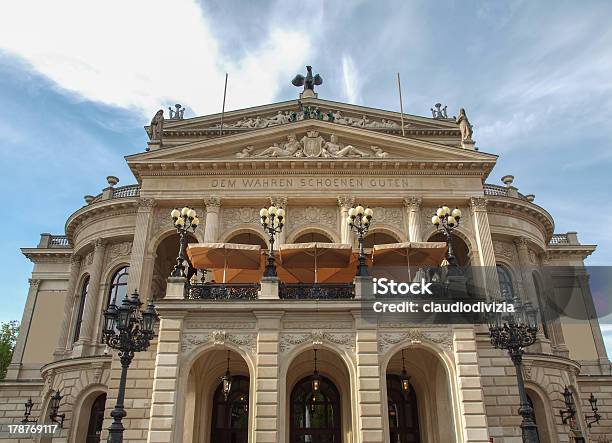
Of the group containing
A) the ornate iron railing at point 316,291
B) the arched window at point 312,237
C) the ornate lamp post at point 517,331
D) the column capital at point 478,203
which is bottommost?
the ornate lamp post at point 517,331

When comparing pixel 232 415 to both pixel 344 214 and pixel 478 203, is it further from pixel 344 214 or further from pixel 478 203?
pixel 478 203

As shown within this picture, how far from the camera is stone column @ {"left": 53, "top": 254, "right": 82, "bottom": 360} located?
29734 mm

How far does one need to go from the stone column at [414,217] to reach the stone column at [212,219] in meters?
9.96

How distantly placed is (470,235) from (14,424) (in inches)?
1106

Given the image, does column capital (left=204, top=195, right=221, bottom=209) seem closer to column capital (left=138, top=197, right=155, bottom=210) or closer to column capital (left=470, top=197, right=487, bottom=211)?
column capital (left=138, top=197, right=155, bottom=210)

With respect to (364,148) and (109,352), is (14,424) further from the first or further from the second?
(364,148)

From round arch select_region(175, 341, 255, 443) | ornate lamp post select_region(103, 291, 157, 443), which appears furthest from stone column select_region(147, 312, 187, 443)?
ornate lamp post select_region(103, 291, 157, 443)

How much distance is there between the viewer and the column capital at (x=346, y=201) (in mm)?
27594

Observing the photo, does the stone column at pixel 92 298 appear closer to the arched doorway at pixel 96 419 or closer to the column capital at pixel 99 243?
the column capital at pixel 99 243

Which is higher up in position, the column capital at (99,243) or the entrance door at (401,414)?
the column capital at (99,243)

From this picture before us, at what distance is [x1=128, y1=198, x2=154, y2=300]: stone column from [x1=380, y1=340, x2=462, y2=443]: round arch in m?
12.8

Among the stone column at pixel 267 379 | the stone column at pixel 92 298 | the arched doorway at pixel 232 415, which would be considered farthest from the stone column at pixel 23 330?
the stone column at pixel 267 379

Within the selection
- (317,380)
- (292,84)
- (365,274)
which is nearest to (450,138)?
(292,84)

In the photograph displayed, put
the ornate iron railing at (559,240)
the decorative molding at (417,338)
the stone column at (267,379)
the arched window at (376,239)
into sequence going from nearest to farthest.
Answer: the stone column at (267,379) → the decorative molding at (417,338) → the arched window at (376,239) → the ornate iron railing at (559,240)
